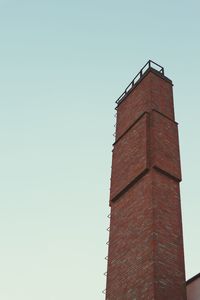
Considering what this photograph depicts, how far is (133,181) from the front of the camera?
36.1 feet

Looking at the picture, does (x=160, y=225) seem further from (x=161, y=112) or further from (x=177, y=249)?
(x=161, y=112)

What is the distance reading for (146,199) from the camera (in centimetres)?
1022

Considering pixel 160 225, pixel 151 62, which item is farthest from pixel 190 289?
pixel 151 62

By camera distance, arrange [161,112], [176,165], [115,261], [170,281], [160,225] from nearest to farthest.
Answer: [170,281] < [160,225] < [115,261] < [176,165] < [161,112]

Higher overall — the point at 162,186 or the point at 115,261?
the point at 162,186

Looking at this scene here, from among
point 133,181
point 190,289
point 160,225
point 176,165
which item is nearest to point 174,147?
point 176,165

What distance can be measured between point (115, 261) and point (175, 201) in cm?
185

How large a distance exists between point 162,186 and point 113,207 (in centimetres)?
164

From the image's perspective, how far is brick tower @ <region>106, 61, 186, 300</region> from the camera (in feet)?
30.3

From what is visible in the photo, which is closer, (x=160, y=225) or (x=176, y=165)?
(x=160, y=225)

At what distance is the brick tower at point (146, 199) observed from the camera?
923 centimetres

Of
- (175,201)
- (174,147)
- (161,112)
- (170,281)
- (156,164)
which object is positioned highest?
(161,112)

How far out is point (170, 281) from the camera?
909 cm

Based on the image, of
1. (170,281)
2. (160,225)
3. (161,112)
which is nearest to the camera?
(170,281)
